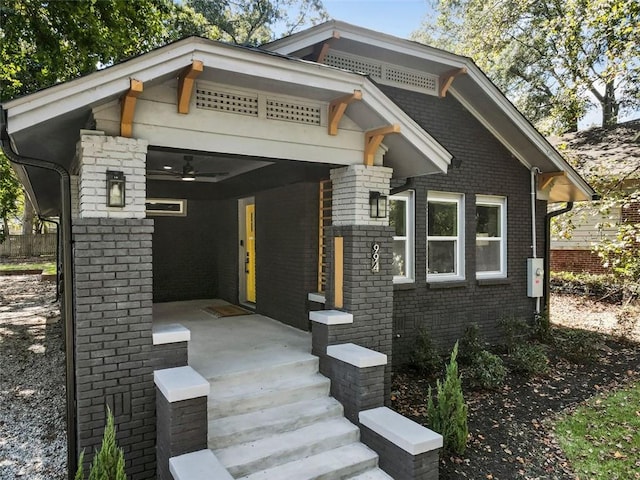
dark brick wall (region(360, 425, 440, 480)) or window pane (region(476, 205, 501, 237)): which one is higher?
window pane (region(476, 205, 501, 237))

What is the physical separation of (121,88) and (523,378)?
21.9 ft

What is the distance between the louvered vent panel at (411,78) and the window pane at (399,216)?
2128 mm

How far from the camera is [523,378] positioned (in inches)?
263

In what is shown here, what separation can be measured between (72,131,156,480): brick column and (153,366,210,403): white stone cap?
0.81ft

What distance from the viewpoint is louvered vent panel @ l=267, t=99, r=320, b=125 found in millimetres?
4480

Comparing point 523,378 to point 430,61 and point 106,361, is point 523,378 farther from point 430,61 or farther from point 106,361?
point 106,361

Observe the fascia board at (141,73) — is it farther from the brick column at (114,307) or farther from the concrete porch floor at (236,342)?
the concrete porch floor at (236,342)

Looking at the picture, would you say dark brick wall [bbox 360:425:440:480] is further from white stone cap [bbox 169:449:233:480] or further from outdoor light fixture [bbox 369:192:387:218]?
outdoor light fixture [bbox 369:192:387:218]

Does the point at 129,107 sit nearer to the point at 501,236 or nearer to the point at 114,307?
the point at 114,307

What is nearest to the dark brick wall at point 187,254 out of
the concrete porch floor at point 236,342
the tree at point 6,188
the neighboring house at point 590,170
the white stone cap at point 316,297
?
the concrete porch floor at point 236,342

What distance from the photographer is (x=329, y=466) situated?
383 cm

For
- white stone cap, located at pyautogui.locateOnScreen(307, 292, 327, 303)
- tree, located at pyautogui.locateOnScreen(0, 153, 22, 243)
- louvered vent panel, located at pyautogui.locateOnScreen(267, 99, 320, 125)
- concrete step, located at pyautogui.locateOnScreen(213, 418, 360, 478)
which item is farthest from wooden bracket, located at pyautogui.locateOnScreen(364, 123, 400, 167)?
tree, located at pyautogui.locateOnScreen(0, 153, 22, 243)

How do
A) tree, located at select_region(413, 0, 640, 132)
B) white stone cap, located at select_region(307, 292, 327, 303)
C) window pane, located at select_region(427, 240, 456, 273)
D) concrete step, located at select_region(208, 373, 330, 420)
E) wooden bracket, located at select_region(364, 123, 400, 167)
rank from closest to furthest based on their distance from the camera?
concrete step, located at select_region(208, 373, 330, 420) < wooden bracket, located at select_region(364, 123, 400, 167) < white stone cap, located at select_region(307, 292, 327, 303) < window pane, located at select_region(427, 240, 456, 273) < tree, located at select_region(413, 0, 640, 132)

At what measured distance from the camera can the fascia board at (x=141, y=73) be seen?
3.36 meters
